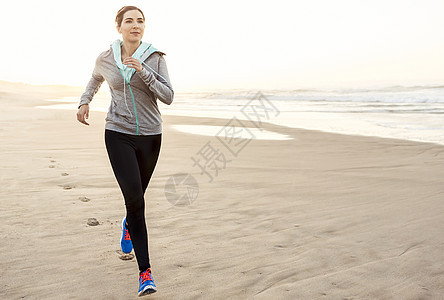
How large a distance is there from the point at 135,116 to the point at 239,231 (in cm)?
188

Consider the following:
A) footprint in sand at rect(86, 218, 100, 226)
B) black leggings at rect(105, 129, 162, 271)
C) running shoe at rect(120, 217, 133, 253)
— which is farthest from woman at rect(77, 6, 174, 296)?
footprint in sand at rect(86, 218, 100, 226)

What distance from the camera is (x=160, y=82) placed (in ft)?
8.98

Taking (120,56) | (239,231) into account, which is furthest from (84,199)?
(120,56)

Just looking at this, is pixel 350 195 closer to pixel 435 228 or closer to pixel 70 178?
pixel 435 228

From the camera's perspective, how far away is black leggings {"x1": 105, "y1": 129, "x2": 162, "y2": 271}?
2703 millimetres

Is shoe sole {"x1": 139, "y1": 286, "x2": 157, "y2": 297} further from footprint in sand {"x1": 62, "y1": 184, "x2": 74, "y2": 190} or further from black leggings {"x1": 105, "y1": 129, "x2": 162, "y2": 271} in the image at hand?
footprint in sand {"x1": 62, "y1": 184, "x2": 74, "y2": 190}

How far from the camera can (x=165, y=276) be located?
3.15 m

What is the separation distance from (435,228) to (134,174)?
3.24 meters

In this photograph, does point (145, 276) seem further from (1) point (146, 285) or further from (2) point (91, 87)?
(2) point (91, 87)

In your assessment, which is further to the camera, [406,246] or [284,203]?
[284,203]

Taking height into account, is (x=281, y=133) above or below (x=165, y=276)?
below

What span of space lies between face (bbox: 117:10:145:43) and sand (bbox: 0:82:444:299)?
1.81 m

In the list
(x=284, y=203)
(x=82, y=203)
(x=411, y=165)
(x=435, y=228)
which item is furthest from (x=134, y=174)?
(x=411, y=165)

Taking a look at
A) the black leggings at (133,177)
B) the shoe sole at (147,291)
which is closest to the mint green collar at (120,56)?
the black leggings at (133,177)
